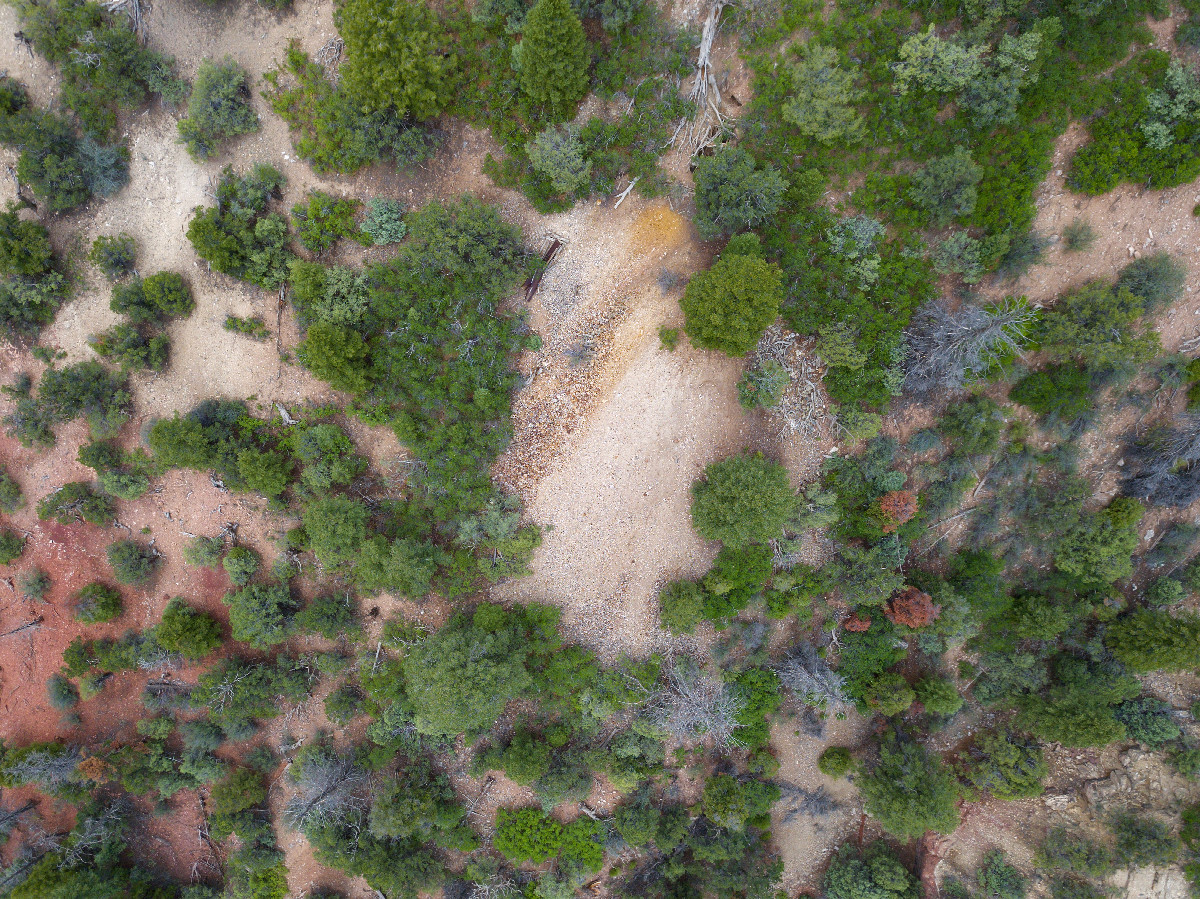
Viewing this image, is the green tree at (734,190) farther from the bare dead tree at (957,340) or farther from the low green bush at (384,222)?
the low green bush at (384,222)

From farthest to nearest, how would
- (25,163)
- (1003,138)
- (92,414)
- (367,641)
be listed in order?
(367,641), (92,414), (25,163), (1003,138)

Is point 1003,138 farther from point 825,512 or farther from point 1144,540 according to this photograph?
point 1144,540

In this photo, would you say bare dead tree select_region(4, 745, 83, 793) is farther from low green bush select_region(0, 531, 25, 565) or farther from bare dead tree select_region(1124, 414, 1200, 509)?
bare dead tree select_region(1124, 414, 1200, 509)

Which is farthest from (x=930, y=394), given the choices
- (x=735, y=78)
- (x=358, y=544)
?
(x=358, y=544)

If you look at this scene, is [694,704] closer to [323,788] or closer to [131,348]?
[323,788]

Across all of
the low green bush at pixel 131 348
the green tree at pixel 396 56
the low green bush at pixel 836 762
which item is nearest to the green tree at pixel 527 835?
the low green bush at pixel 836 762

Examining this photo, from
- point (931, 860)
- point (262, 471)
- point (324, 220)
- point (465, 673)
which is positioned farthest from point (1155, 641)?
point (324, 220)

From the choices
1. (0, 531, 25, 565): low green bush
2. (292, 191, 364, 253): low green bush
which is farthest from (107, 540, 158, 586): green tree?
(292, 191, 364, 253): low green bush
